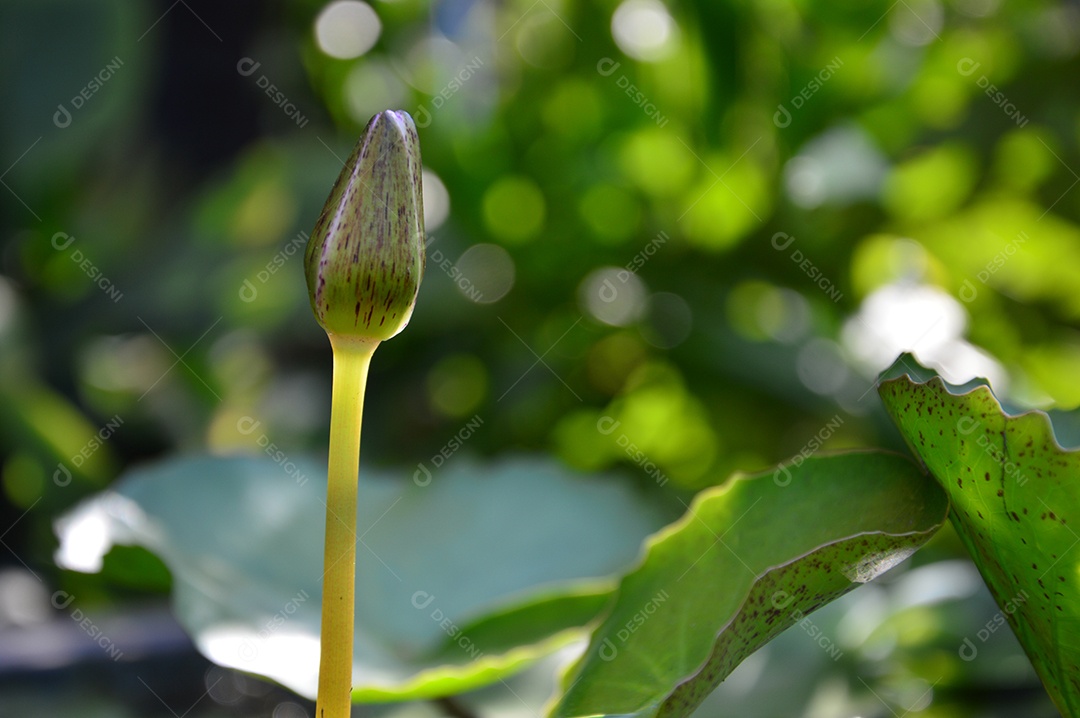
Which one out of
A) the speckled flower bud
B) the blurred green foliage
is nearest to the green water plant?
the speckled flower bud

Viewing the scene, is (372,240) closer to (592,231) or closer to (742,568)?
(742,568)

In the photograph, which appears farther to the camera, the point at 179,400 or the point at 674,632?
the point at 179,400

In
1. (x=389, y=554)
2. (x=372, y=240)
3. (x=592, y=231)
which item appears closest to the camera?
(x=372, y=240)

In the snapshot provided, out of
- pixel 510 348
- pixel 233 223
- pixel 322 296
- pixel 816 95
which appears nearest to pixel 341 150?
pixel 233 223

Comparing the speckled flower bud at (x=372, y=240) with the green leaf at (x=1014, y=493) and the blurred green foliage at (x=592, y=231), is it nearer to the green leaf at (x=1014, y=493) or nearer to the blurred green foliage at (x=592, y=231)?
Result: the green leaf at (x=1014, y=493)

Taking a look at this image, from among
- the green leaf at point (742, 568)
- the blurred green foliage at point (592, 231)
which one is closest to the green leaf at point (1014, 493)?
the green leaf at point (742, 568)

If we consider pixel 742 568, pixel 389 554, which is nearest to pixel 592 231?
pixel 389 554

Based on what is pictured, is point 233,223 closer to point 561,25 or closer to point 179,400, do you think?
point 179,400
